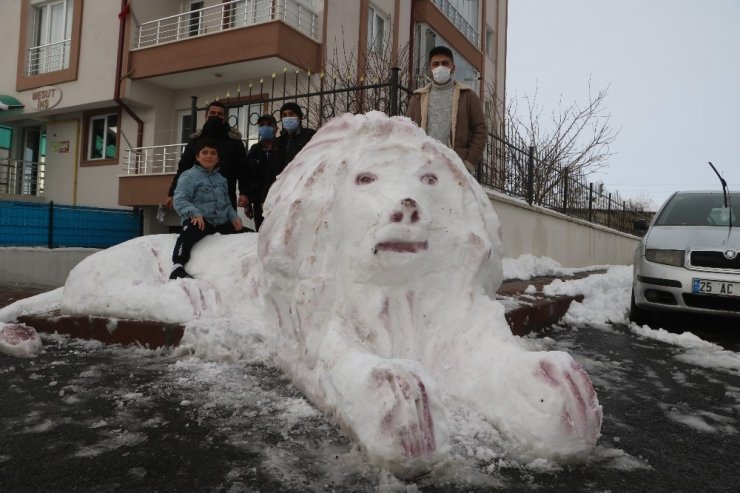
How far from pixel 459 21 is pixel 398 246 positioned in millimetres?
18713

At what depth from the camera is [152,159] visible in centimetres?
1428

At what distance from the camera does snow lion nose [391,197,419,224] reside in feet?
7.89

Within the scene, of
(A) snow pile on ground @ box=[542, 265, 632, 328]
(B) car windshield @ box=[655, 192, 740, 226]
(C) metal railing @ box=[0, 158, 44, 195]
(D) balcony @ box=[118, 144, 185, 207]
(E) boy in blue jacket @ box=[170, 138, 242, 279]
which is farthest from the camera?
(C) metal railing @ box=[0, 158, 44, 195]

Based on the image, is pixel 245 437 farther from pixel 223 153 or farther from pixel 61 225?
pixel 61 225

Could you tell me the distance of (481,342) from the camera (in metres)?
2.25

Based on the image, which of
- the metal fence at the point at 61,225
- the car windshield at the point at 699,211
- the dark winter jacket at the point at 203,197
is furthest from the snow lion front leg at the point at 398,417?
the metal fence at the point at 61,225

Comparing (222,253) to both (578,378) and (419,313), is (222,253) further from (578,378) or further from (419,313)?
(578,378)

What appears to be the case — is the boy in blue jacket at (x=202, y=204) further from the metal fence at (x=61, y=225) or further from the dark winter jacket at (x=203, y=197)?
the metal fence at (x=61, y=225)

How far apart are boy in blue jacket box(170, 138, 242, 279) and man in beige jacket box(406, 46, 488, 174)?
81.0 inches

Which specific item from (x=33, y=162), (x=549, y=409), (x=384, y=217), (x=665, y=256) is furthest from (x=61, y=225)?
(x=549, y=409)

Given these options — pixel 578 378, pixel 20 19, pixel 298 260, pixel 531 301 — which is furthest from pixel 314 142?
pixel 20 19

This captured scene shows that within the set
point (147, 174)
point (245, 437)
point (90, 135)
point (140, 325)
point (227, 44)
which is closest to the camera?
point (245, 437)

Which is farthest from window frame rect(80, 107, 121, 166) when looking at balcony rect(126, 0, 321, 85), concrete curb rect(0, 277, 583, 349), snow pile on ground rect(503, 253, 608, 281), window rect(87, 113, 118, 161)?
concrete curb rect(0, 277, 583, 349)

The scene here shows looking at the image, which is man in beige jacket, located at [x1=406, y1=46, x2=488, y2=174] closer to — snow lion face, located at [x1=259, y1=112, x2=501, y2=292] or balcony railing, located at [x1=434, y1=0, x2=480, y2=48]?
snow lion face, located at [x1=259, y1=112, x2=501, y2=292]
